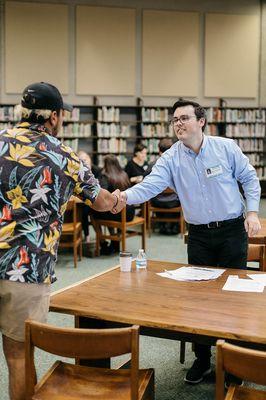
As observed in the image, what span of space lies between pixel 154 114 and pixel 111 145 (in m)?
1.23

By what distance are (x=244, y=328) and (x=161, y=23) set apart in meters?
10.9

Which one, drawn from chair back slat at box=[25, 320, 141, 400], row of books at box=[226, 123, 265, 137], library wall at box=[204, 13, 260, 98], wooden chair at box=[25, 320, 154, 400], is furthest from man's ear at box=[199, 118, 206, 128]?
library wall at box=[204, 13, 260, 98]

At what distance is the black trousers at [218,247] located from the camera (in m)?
3.07

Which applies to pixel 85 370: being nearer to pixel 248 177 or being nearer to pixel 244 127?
pixel 248 177

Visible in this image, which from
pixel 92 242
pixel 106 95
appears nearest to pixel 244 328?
pixel 92 242

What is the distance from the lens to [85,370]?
217cm

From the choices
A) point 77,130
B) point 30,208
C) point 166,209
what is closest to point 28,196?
point 30,208

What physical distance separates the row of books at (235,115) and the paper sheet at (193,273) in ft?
31.7

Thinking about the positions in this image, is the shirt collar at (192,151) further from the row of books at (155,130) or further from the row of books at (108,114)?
the row of books at (155,130)

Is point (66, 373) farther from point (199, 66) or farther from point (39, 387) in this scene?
point (199, 66)

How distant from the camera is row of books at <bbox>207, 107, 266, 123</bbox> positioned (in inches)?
482

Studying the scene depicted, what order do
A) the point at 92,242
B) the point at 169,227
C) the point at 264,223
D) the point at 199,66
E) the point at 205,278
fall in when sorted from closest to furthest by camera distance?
the point at 205,278 < the point at 264,223 < the point at 92,242 < the point at 169,227 < the point at 199,66

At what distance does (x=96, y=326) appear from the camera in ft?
7.66

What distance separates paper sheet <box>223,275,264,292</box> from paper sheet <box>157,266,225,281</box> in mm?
103
